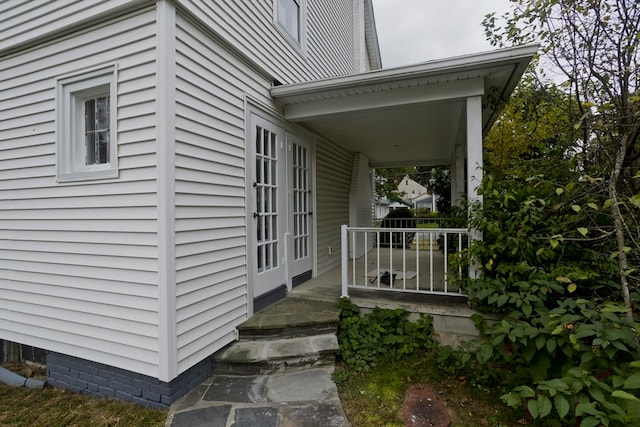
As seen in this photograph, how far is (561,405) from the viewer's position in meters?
1.70

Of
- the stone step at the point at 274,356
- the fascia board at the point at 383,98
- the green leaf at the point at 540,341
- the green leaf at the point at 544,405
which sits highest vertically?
the fascia board at the point at 383,98

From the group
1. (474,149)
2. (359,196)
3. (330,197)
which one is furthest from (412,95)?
(359,196)

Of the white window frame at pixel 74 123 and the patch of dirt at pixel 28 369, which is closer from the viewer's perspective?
the white window frame at pixel 74 123

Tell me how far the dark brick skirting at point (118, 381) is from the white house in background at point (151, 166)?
0.02 metres

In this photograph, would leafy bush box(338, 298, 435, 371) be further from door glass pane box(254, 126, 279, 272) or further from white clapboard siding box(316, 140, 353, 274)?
white clapboard siding box(316, 140, 353, 274)

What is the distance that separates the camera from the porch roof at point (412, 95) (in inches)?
126

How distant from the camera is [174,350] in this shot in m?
2.56

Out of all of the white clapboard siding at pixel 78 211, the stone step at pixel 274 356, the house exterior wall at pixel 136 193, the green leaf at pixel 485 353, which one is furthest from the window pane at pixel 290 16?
the green leaf at pixel 485 353

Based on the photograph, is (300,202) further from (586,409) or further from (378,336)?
(586,409)

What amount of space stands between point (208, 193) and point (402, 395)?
8.05ft

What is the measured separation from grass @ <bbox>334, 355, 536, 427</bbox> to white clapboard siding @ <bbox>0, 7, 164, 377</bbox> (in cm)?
166

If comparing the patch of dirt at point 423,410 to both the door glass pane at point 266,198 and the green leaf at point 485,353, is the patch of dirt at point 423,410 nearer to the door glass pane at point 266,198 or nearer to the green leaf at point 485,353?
the green leaf at point 485,353

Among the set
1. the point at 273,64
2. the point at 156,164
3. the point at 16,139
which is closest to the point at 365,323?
the point at 156,164

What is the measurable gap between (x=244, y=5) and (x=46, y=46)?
6.60 feet
